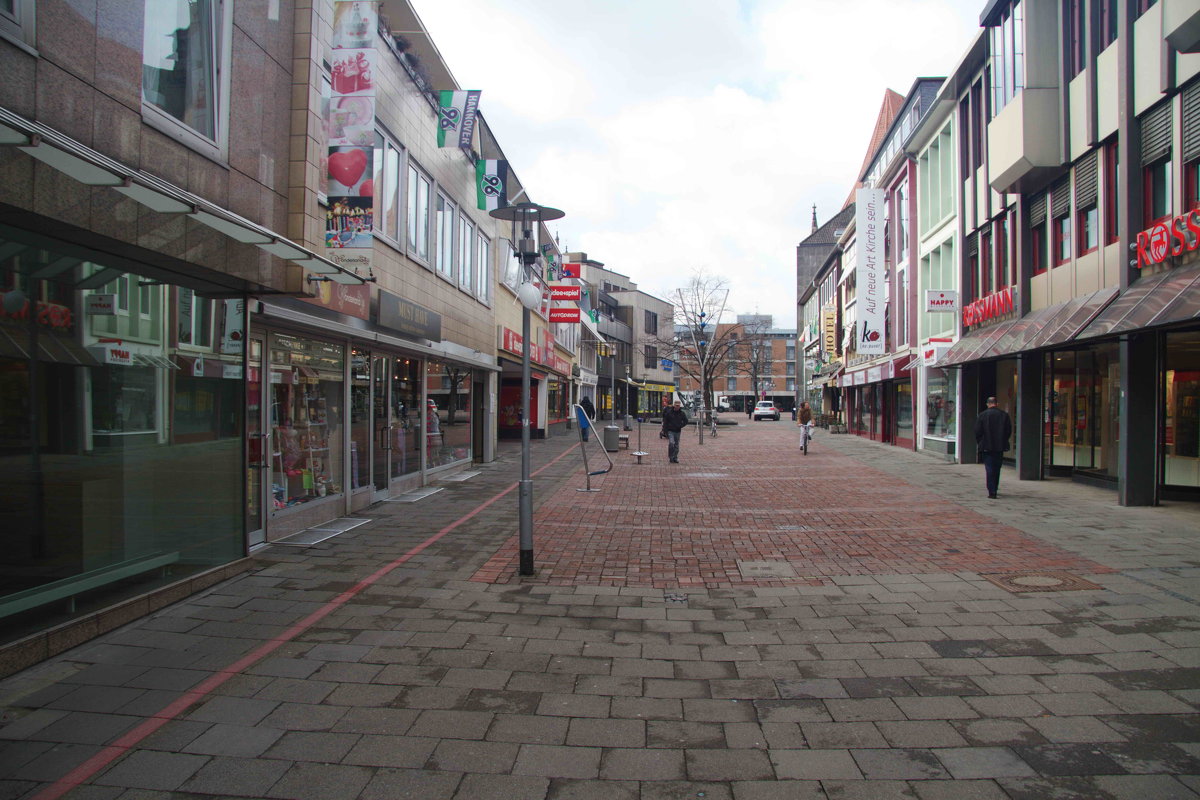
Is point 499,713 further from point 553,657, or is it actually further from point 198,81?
point 198,81

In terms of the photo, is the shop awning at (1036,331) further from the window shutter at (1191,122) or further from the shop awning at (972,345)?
the window shutter at (1191,122)

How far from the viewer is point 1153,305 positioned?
372 inches

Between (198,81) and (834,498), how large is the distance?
1045 cm

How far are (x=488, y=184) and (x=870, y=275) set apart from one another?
15.8m

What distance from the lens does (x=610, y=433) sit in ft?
70.7

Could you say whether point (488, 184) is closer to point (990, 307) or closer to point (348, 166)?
point (348, 166)

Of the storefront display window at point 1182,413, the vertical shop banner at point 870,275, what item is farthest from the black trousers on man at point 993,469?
the vertical shop banner at point 870,275

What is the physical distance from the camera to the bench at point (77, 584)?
4.50 meters

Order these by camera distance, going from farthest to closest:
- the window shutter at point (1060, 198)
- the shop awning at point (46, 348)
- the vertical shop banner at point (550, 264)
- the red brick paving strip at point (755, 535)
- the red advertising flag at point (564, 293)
→ the vertical shop banner at point (550, 264) → the window shutter at point (1060, 198) → the red advertising flag at point (564, 293) → the red brick paving strip at point (755, 535) → the shop awning at point (46, 348)

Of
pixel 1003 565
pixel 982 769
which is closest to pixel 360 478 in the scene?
pixel 1003 565

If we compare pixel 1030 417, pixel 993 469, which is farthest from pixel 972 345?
pixel 993 469

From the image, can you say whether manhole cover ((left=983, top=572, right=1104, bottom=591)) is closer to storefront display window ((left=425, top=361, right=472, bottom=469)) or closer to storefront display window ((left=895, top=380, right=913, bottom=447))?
storefront display window ((left=425, top=361, right=472, bottom=469))

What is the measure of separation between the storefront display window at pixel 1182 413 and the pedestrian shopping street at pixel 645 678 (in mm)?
3881

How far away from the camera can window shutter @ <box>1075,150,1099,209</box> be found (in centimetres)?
1238
